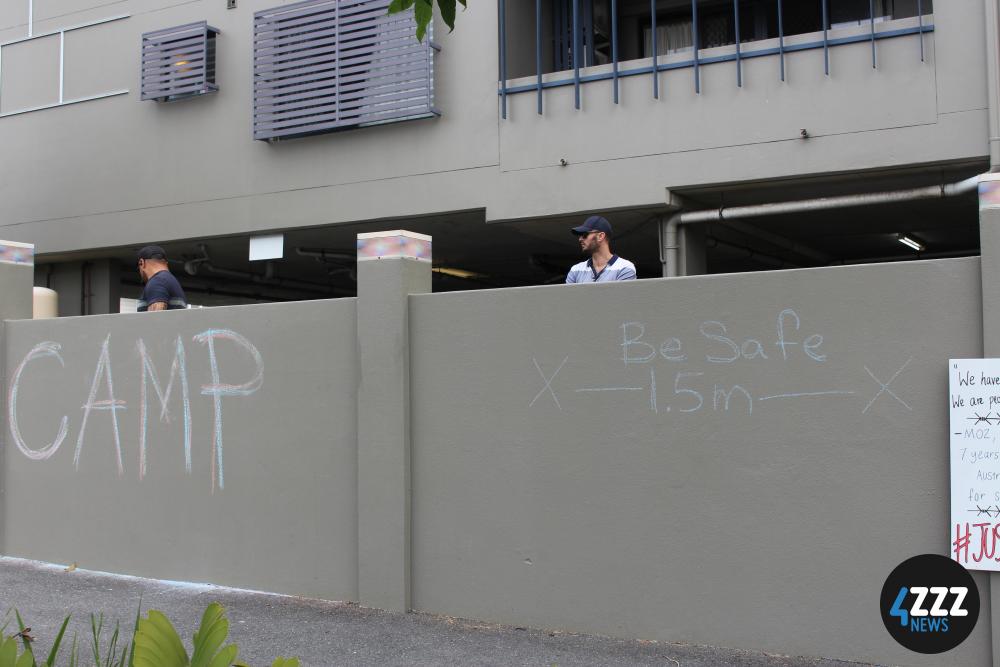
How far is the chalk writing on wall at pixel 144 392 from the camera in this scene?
652 centimetres

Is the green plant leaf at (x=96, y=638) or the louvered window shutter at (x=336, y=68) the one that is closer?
the green plant leaf at (x=96, y=638)

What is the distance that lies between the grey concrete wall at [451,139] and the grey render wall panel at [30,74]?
0.11ft

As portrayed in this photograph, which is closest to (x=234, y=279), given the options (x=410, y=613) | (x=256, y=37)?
(x=256, y=37)

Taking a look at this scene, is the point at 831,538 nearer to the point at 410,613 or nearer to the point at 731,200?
the point at 410,613

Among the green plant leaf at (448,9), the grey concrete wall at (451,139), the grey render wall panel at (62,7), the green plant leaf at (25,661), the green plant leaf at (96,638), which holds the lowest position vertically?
the green plant leaf at (96,638)

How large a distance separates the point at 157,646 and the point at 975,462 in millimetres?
3907

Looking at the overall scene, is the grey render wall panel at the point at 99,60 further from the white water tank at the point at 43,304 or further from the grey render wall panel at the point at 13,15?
the white water tank at the point at 43,304

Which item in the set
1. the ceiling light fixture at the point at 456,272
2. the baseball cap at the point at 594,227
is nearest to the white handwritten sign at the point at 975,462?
the baseball cap at the point at 594,227

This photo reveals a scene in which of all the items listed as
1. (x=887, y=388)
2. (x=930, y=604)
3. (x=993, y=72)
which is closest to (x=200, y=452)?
(x=887, y=388)

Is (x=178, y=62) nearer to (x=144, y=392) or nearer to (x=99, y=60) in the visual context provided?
(x=99, y=60)

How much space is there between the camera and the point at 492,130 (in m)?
10.6

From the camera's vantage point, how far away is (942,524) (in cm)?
450

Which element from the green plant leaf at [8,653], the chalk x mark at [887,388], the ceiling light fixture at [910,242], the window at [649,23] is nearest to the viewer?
the green plant leaf at [8,653]

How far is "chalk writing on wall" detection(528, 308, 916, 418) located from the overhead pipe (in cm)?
479
